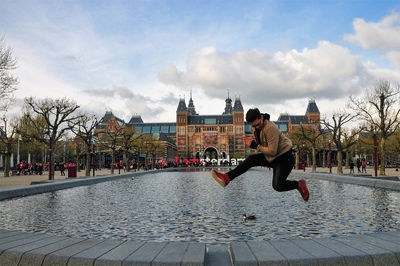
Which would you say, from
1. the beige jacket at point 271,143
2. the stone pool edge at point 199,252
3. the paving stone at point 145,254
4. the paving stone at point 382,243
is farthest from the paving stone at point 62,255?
the paving stone at point 382,243

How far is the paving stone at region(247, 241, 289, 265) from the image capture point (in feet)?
11.2

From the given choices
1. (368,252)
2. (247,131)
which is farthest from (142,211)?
(247,131)

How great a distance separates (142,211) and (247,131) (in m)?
118

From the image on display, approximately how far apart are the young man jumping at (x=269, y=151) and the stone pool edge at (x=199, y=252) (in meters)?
0.98

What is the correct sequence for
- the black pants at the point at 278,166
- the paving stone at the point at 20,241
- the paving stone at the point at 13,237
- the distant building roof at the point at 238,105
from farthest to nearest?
1. the distant building roof at the point at 238,105
2. the black pants at the point at 278,166
3. the paving stone at the point at 13,237
4. the paving stone at the point at 20,241

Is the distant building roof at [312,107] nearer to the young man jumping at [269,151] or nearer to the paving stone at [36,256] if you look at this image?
the young man jumping at [269,151]

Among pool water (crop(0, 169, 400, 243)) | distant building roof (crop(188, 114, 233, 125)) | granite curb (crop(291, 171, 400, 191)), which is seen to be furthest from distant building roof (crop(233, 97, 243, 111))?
pool water (crop(0, 169, 400, 243))

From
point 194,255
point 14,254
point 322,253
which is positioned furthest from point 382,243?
point 14,254

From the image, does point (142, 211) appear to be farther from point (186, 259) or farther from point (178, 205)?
point (186, 259)

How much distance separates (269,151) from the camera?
450cm

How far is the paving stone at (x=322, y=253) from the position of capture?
346 cm

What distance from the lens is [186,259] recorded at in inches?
136

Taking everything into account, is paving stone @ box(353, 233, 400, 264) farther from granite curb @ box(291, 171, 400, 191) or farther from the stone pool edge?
granite curb @ box(291, 171, 400, 191)

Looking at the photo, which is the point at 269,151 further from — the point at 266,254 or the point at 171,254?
the point at 171,254
